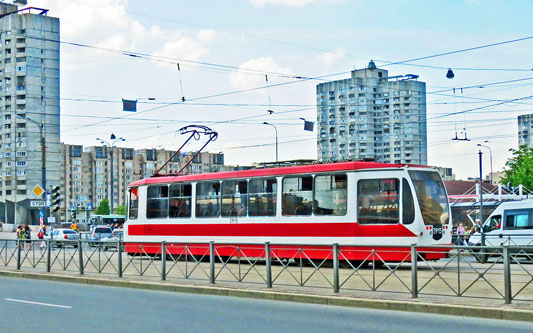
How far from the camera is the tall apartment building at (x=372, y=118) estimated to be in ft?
379

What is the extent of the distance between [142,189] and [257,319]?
18467 mm

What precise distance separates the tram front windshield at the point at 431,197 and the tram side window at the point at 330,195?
6.96 ft

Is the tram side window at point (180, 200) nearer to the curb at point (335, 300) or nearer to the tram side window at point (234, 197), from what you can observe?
the tram side window at point (234, 197)

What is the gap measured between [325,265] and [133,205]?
16.0 meters

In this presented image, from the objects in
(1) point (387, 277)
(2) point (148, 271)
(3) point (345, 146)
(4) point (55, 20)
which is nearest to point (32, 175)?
(4) point (55, 20)

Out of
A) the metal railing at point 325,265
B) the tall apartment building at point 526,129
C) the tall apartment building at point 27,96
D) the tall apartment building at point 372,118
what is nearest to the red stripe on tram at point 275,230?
the metal railing at point 325,265

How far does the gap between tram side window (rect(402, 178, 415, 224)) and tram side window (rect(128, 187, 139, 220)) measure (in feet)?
40.0

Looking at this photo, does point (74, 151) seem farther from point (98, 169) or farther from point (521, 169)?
point (521, 169)

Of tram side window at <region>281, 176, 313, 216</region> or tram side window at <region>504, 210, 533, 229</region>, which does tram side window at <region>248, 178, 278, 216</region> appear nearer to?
tram side window at <region>281, 176, 313, 216</region>

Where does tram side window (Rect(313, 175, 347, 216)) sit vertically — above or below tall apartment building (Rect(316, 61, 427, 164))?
below

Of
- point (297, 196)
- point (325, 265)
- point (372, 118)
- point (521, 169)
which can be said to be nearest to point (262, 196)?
point (297, 196)

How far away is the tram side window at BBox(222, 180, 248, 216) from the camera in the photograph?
25.2m

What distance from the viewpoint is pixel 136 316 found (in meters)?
12.0

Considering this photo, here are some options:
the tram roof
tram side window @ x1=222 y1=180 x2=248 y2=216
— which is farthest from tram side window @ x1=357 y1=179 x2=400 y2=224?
tram side window @ x1=222 y1=180 x2=248 y2=216
